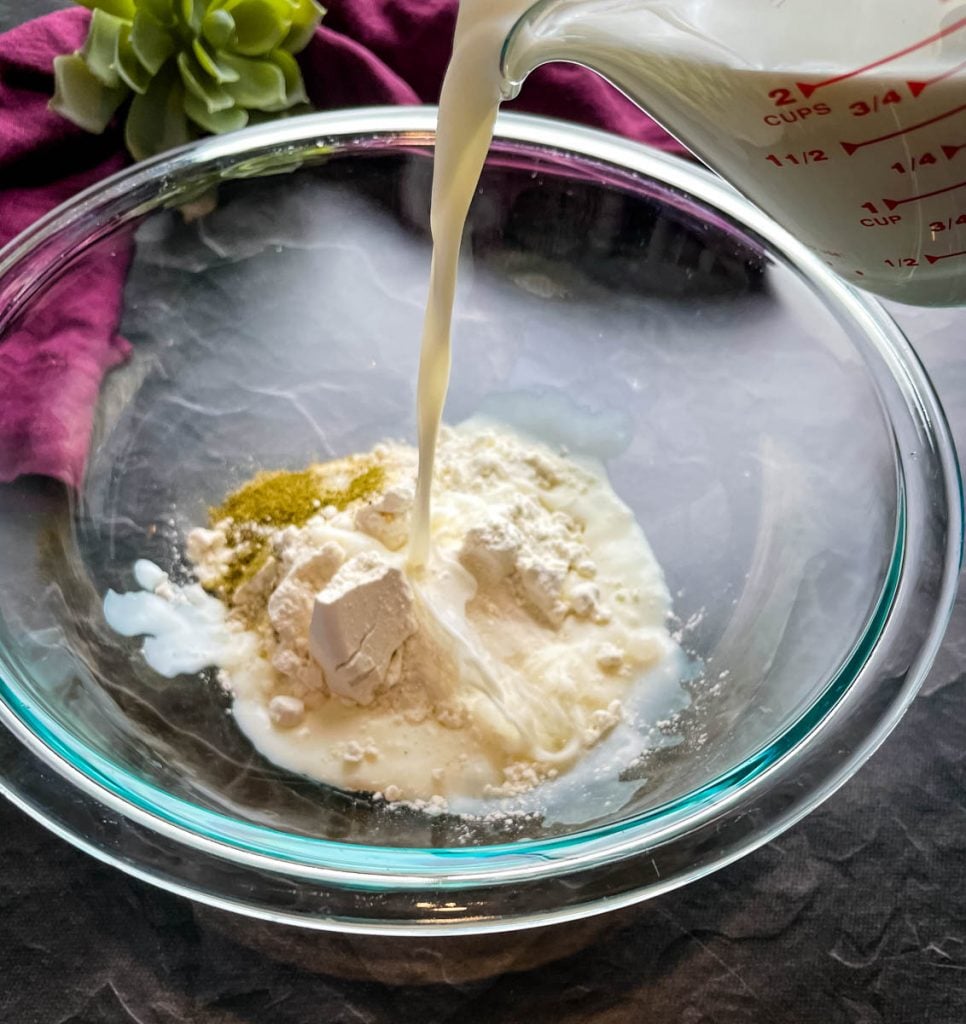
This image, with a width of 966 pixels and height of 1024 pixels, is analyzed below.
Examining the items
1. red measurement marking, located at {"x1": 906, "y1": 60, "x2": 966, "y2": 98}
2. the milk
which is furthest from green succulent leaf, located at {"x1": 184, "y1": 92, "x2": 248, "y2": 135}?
red measurement marking, located at {"x1": 906, "y1": 60, "x2": 966, "y2": 98}

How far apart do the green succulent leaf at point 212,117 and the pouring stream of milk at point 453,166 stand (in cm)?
44

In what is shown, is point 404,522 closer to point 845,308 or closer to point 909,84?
point 845,308

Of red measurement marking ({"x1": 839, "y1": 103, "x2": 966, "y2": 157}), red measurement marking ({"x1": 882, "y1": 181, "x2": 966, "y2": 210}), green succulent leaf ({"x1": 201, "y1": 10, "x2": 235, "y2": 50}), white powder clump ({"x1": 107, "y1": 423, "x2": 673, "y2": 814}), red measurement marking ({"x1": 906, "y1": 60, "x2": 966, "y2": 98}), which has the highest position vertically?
green succulent leaf ({"x1": 201, "y1": 10, "x2": 235, "y2": 50})

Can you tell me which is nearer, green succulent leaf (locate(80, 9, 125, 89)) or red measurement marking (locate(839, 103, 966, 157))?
red measurement marking (locate(839, 103, 966, 157))

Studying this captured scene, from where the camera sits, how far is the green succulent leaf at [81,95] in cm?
136

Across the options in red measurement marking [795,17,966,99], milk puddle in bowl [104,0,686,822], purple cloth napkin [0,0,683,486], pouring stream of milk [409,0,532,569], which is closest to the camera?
red measurement marking [795,17,966,99]

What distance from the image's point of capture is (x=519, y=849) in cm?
82

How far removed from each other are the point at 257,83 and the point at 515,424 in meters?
0.53

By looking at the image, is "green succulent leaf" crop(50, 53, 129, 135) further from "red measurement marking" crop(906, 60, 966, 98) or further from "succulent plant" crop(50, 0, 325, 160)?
"red measurement marking" crop(906, 60, 966, 98)

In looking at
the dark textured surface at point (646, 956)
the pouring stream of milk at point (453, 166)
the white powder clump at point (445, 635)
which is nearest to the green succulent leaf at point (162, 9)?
the pouring stream of milk at point (453, 166)

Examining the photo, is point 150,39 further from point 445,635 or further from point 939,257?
point 939,257

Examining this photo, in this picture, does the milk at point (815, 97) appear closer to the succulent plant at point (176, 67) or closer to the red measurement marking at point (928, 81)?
the red measurement marking at point (928, 81)

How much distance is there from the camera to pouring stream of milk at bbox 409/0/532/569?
2.81 feet

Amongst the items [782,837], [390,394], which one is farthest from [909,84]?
[390,394]
